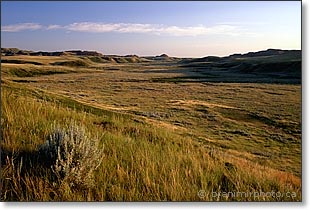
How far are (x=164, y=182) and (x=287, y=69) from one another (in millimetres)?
1509

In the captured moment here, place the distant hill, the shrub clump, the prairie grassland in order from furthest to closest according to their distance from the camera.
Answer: the distant hill < the prairie grassland < the shrub clump

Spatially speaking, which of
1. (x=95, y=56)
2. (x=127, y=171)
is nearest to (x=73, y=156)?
(x=127, y=171)

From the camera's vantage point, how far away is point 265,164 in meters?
2.79

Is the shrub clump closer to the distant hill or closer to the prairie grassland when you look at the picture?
the prairie grassland

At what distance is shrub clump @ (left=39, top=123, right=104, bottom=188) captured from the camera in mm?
2479

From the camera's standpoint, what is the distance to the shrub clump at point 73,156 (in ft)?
8.13

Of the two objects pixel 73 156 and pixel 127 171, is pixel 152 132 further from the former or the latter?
pixel 73 156

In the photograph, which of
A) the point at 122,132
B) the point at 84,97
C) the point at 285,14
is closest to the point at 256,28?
the point at 285,14

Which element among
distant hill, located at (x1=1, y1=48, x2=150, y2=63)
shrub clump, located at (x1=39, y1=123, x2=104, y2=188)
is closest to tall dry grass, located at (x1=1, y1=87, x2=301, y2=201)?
shrub clump, located at (x1=39, y1=123, x2=104, y2=188)

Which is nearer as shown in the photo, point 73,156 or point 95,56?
point 73,156

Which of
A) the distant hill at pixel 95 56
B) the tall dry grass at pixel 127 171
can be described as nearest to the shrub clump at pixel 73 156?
Result: the tall dry grass at pixel 127 171

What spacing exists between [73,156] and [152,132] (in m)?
0.87

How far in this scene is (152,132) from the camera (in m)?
3.17

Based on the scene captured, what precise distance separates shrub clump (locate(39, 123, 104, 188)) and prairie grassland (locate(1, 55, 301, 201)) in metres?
0.06
